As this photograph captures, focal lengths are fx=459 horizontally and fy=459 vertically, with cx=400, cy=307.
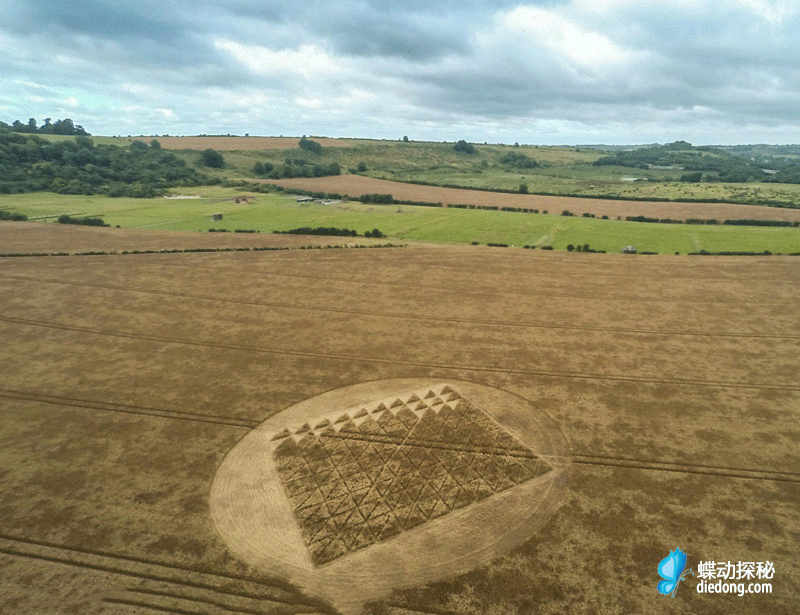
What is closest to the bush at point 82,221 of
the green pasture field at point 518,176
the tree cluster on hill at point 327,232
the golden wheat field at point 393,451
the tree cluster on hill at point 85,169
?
the tree cluster on hill at point 327,232

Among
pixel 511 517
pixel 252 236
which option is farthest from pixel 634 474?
pixel 252 236

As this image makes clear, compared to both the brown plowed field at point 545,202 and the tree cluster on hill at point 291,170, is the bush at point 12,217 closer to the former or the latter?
the brown plowed field at point 545,202

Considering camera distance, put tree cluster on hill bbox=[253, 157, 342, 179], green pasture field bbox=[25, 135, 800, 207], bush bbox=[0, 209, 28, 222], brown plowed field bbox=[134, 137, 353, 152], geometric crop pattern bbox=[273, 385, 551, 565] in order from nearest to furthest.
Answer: geometric crop pattern bbox=[273, 385, 551, 565], bush bbox=[0, 209, 28, 222], green pasture field bbox=[25, 135, 800, 207], tree cluster on hill bbox=[253, 157, 342, 179], brown plowed field bbox=[134, 137, 353, 152]

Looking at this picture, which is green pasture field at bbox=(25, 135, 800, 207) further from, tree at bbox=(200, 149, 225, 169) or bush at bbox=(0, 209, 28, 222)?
bush at bbox=(0, 209, 28, 222)

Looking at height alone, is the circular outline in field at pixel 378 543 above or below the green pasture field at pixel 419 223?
below

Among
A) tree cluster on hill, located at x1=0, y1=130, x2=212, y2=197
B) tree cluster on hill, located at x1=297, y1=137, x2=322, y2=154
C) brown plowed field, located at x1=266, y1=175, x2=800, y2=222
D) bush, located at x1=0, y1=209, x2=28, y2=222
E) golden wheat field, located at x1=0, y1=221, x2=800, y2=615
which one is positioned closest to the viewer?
golden wheat field, located at x1=0, y1=221, x2=800, y2=615

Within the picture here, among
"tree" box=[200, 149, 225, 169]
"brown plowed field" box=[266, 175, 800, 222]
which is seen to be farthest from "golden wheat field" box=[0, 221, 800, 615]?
"tree" box=[200, 149, 225, 169]
